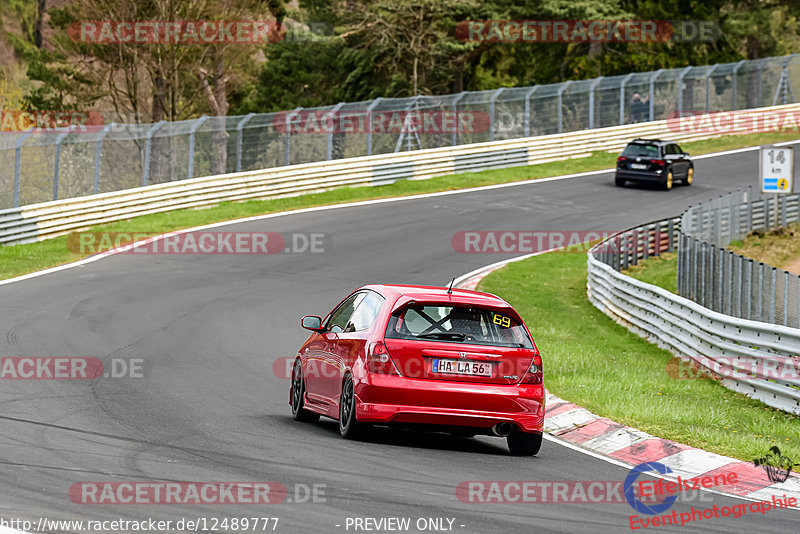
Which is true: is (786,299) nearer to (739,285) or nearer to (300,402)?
(739,285)

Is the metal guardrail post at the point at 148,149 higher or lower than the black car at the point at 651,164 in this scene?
higher

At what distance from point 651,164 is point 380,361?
2872cm

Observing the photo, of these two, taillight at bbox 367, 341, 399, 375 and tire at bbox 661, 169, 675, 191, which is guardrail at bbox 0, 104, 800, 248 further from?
taillight at bbox 367, 341, 399, 375

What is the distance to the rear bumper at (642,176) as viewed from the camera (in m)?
37.0

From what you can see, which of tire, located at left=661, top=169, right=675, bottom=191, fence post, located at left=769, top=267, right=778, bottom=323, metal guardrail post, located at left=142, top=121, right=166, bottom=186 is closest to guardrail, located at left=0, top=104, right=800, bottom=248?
metal guardrail post, located at left=142, top=121, right=166, bottom=186

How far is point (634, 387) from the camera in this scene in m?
13.8

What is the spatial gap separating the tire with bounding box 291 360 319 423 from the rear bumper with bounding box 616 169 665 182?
2705 centimetres

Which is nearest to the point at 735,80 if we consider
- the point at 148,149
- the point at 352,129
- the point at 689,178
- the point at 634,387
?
the point at 689,178

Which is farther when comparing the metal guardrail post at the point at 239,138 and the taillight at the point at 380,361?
the metal guardrail post at the point at 239,138

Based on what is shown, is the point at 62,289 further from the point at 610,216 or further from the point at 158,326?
the point at 610,216

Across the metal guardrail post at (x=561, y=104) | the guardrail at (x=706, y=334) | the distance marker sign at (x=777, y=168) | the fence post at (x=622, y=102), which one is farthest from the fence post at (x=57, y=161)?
the fence post at (x=622, y=102)

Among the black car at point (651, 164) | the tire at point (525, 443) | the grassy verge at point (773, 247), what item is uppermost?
the tire at point (525, 443)

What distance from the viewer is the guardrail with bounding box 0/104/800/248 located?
27.4 metres

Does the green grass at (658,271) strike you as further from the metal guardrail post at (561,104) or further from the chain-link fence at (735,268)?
the metal guardrail post at (561,104)
